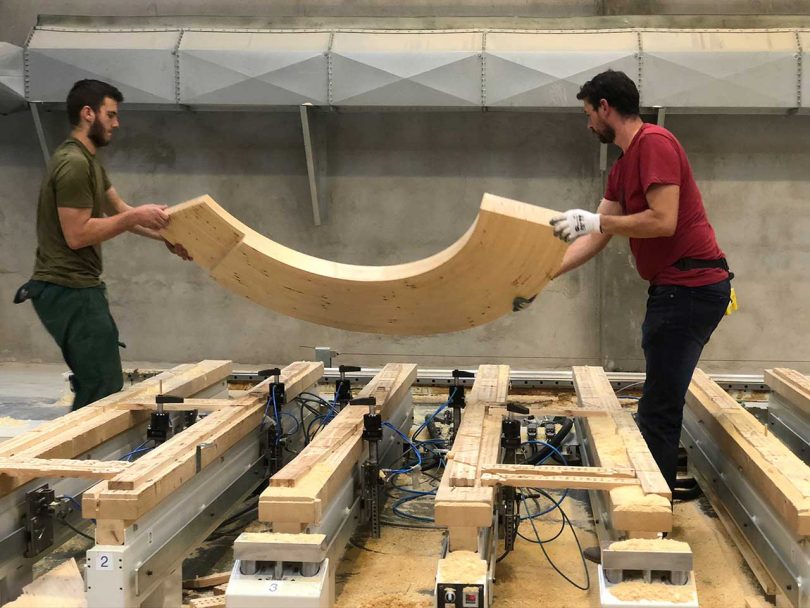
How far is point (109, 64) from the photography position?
18.2ft

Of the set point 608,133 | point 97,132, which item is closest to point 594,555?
point 608,133

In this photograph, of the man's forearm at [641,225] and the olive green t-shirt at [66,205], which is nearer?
the man's forearm at [641,225]

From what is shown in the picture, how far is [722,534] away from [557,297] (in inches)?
134

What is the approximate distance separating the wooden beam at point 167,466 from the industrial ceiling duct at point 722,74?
3564 mm

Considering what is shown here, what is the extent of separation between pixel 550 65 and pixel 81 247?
11.2 ft

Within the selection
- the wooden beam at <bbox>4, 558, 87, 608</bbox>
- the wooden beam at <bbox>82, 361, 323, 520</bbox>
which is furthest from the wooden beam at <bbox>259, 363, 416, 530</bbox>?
the wooden beam at <bbox>4, 558, 87, 608</bbox>

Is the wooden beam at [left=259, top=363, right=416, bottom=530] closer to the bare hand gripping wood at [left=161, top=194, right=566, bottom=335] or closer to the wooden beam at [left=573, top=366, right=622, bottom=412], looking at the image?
the bare hand gripping wood at [left=161, top=194, right=566, bottom=335]

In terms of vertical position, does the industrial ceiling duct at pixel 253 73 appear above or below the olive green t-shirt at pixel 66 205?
above

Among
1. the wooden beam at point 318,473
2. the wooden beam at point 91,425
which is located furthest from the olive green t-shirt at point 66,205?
the wooden beam at point 318,473

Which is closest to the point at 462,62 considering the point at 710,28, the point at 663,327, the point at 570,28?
the point at 570,28

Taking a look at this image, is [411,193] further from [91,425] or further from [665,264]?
[91,425]

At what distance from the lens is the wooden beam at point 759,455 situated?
6.84ft

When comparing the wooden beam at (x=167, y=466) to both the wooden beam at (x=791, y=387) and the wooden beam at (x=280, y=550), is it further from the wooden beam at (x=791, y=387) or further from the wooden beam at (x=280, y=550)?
the wooden beam at (x=791, y=387)

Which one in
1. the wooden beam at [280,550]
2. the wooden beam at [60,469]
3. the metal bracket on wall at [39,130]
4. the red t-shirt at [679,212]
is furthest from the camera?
the metal bracket on wall at [39,130]
